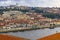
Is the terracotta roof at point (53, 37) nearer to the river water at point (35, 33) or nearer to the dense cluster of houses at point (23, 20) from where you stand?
the river water at point (35, 33)

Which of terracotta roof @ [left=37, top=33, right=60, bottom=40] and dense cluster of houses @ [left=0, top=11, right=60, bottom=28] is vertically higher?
dense cluster of houses @ [left=0, top=11, right=60, bottom=28]

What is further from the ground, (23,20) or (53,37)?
(23,20)

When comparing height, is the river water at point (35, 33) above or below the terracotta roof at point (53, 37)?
above

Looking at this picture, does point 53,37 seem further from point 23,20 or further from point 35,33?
point 23,20

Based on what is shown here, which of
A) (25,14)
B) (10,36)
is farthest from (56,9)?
(10,36)


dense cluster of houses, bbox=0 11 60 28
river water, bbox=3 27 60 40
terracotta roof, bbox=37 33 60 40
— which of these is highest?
dense cluster of houses, bbox=0 11 60 28

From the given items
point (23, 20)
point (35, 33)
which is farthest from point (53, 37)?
point (23, 20)

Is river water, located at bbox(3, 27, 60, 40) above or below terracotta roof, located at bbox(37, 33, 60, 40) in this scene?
above

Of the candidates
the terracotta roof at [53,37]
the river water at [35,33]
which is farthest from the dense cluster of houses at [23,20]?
the terracotta roof at [53,37]

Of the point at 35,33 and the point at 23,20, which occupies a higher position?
the point at 23,20

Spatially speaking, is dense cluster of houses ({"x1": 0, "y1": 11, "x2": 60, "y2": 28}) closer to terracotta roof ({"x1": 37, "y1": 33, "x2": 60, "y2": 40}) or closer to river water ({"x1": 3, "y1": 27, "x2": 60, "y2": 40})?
river water ({"x1": 3, "y1": 27, "x2": 60, "y2": 40})

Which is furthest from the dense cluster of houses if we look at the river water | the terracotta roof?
the terracotta roof

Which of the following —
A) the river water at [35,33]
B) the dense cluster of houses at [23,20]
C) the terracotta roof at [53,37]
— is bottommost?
the terracotta roof at [53,37]

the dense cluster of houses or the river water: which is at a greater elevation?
the dense cluster of houses
